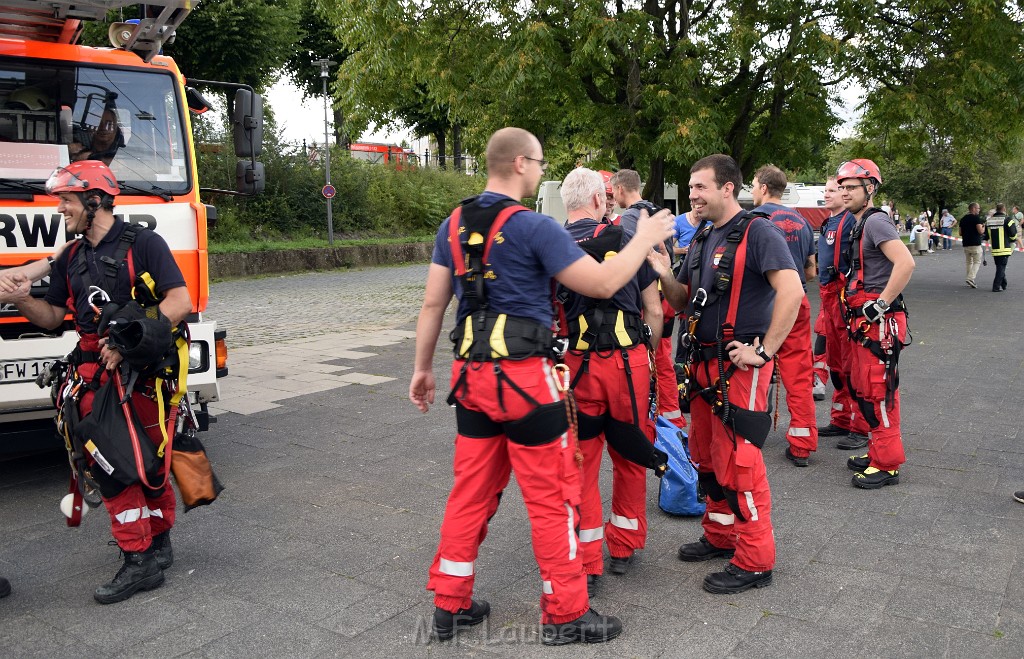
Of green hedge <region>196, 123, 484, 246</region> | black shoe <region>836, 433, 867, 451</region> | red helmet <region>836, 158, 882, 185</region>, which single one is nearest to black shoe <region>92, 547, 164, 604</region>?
black shoe <region>836, 433, 867, 451</region>

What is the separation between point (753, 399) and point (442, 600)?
163cm

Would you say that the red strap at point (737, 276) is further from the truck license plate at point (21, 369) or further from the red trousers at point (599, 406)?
the truck license plate at point (21, 369)

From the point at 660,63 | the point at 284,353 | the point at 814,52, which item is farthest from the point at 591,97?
the point at 284,353

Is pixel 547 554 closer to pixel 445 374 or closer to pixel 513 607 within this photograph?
pixel 513 607

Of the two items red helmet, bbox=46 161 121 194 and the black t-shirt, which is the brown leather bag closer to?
red helmet, bbox=46 161 121 194

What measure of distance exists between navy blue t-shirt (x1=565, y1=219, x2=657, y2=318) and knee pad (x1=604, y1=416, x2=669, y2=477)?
1.64ft

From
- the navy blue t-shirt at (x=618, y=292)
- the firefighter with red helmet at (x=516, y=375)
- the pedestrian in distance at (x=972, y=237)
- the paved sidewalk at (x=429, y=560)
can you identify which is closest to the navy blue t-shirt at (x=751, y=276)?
the navy blue t-shirt at (x=618, y=292)

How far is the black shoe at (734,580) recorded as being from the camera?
385 centimetres

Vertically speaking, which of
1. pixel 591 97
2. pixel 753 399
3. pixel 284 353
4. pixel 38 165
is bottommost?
pixel 284 353

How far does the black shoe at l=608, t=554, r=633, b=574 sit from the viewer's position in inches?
162

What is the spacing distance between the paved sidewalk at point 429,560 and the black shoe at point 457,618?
50 millimetres

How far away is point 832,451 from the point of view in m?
6.26

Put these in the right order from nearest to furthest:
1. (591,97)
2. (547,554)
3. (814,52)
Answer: (547,554)
(814,52)
(591,97)

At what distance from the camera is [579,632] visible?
345cm
